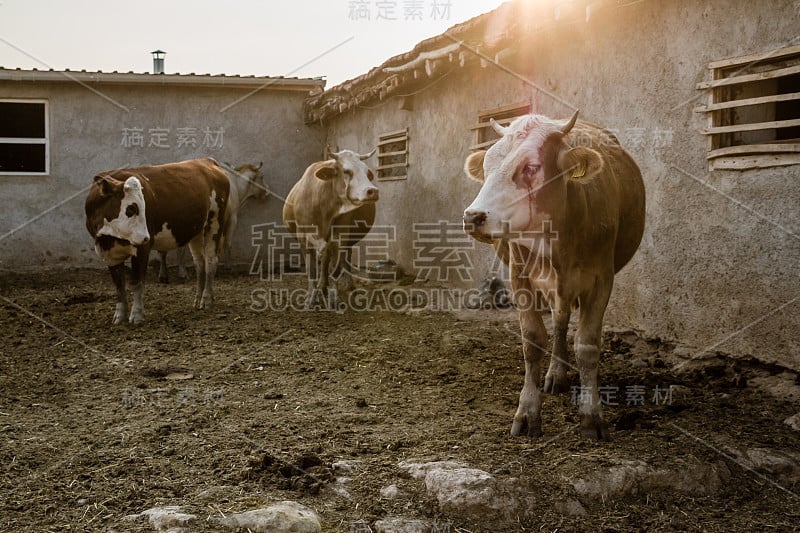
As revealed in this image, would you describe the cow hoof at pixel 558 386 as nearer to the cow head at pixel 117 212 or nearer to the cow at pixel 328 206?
the cow at pixel 328 206

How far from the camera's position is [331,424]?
4340 millimetres

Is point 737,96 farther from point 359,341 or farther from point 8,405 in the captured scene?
point 8,405

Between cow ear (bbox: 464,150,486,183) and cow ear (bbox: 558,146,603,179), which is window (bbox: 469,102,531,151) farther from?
cow ear (bbox: 558,146,603,179)

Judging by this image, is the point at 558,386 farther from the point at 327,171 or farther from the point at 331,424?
the point at 327,171

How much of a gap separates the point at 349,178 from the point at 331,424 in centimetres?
469

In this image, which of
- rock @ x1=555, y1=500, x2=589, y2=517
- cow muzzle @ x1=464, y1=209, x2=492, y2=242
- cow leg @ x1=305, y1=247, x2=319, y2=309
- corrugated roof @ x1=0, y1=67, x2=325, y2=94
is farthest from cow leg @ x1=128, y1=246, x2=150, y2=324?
corrugated roof @ x1=0, y1=67, x2=325, y2=94

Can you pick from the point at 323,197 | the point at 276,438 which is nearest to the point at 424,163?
the point at 323,197

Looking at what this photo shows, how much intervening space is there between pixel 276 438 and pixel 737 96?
4.11 meters

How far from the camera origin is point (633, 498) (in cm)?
333

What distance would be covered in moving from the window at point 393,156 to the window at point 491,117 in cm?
215

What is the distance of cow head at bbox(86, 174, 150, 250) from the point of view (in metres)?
Answer: 7.53

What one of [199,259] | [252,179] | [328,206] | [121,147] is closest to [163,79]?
[121,147]

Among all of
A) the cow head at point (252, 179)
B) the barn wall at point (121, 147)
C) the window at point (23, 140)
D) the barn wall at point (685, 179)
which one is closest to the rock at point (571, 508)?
the barn wall at point (685, 179)

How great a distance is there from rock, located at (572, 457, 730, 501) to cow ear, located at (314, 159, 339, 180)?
5648 millimetres
